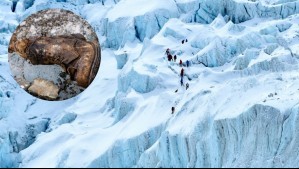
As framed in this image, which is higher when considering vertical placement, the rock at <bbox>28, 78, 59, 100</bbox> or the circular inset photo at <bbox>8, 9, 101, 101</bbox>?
the circular inset photo at <bbox>8, 9, 101, 101</bbox>

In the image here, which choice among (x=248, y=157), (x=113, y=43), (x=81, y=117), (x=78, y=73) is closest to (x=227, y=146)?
(x=248, y=157)

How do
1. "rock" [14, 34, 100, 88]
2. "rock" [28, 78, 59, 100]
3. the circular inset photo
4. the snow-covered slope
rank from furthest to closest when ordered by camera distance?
"rock" [14, 34, 100, 88], the circular inset photo, "rock" [28, 78, 59, 100], the snow-covered slope

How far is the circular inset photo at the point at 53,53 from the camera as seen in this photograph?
24.3 metres

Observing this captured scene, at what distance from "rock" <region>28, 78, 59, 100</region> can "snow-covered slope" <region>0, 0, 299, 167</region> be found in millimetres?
2900

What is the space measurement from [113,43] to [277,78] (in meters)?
17.8

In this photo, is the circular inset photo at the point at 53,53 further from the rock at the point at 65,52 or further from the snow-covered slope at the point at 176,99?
the snow-covered slope at the point at 176,99

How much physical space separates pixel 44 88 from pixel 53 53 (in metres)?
2.33

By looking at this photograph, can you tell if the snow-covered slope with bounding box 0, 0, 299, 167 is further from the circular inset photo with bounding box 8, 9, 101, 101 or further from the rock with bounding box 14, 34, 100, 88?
the rock with bounding box 14, 34, 100, 88

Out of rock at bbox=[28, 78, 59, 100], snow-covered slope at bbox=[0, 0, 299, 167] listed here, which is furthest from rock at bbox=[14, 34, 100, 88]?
snow-covered slope at bbox=[0, 0, 299, 167]

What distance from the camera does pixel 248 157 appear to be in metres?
21.8

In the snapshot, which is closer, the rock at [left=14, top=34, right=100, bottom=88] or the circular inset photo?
the circular inset photo

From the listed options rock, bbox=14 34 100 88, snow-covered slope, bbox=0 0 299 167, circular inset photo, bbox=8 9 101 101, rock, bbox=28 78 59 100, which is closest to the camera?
snow-covered slope, bbox=0 0 299 167

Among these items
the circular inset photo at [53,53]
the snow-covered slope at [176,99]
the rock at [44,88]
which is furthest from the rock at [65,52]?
the snow-covered slope at [176,99]

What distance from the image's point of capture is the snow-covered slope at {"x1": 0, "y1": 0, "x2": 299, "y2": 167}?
2244 cm
